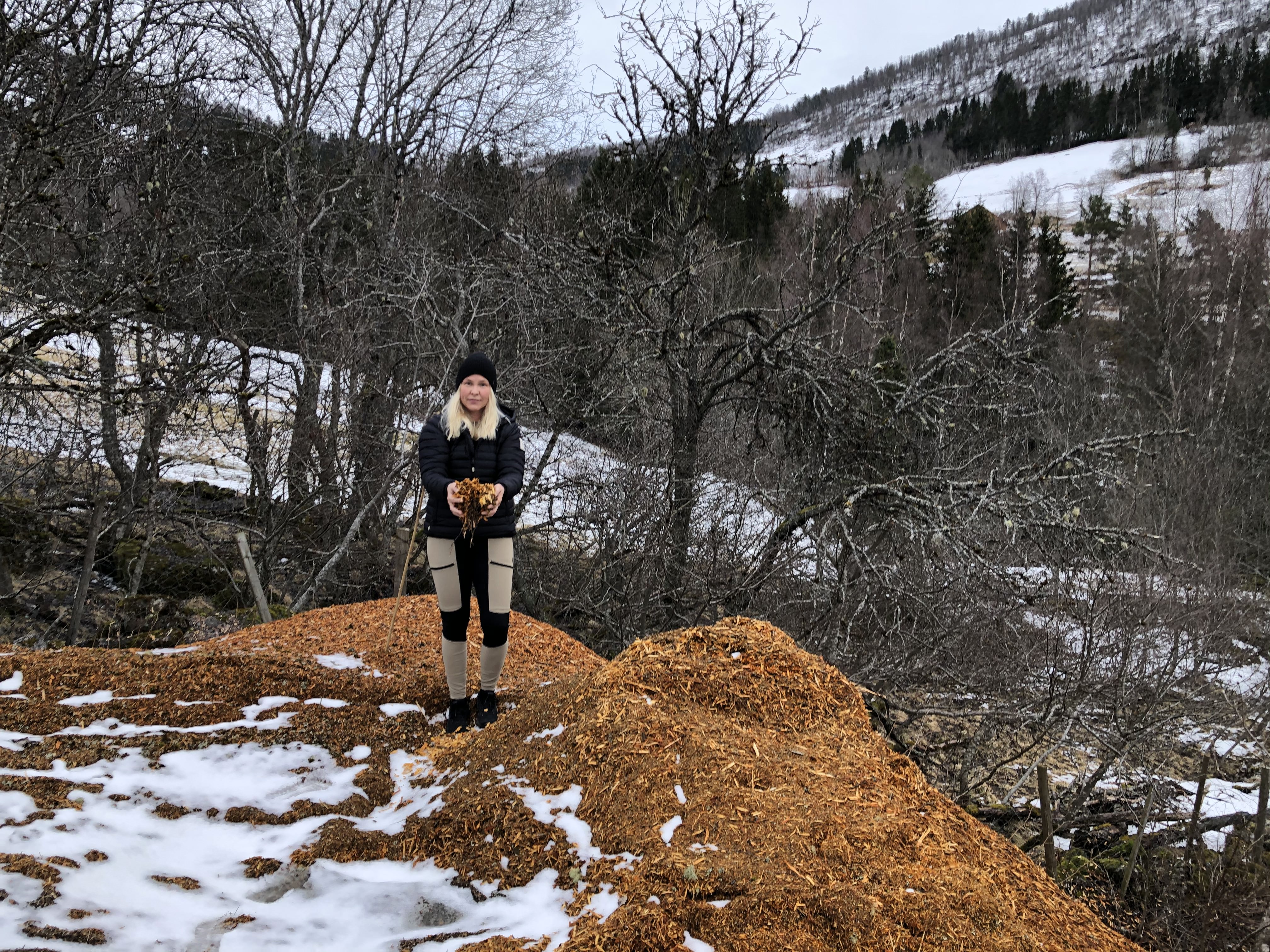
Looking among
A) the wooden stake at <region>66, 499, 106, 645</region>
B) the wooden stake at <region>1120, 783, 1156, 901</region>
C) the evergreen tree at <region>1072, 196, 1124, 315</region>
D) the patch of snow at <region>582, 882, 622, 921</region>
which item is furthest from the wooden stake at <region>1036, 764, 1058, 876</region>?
the evergreen tree at <region>1072, 196, 1124, 315</region>

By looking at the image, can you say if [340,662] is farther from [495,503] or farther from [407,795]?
[495,503]

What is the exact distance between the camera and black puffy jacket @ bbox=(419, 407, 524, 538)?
3.82 meters

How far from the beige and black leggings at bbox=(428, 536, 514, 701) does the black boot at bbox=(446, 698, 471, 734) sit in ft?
0.10

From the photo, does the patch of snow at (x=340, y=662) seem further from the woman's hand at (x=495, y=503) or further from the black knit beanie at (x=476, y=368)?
the black knit beanie at (x=476, y=368)

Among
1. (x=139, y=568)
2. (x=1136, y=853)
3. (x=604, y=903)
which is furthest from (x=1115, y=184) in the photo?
(x=604, y=903)

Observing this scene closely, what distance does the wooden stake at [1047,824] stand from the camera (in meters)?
3.42

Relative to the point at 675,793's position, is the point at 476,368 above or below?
above

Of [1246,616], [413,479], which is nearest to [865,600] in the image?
[413,479]

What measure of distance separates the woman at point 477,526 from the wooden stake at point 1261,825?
11.9ft

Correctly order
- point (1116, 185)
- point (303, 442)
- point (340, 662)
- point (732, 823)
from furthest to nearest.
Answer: point (1116, 185)
point (303, 442)
point (340, 662)
point (732, 823)

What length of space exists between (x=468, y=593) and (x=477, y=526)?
0.40m

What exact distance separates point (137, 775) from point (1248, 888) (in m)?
4.74

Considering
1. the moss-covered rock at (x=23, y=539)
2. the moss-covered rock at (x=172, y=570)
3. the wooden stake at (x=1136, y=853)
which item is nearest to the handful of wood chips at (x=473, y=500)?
the wooden stake at (x=1136, y=853)

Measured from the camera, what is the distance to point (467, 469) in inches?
156
